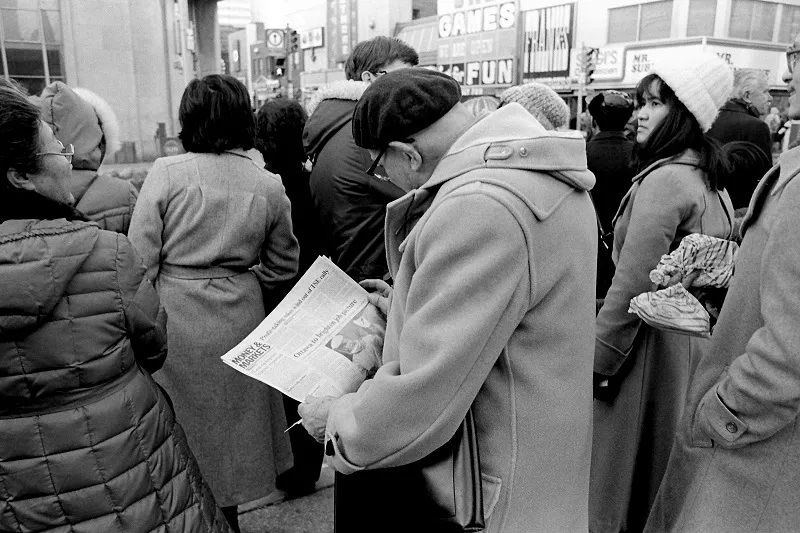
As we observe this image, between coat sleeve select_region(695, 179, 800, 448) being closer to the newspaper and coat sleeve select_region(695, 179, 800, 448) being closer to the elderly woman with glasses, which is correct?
the newspaper

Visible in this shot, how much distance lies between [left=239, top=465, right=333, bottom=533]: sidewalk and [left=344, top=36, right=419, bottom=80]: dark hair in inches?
84.9

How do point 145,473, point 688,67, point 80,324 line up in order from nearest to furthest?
point 80,324, point 145,473, point 688,67

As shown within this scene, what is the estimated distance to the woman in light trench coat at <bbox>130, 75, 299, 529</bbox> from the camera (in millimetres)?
2570

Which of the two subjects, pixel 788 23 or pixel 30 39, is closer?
pixel 30 39

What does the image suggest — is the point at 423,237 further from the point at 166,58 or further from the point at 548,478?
the point at 166,58

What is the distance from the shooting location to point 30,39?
14.3 meters

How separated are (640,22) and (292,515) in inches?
1058

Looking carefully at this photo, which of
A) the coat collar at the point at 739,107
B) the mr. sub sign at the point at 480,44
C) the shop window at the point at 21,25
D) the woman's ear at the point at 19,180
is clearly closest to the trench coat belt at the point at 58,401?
the woman's ear at the point at 19,180

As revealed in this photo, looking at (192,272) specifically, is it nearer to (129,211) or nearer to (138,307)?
(129,211)

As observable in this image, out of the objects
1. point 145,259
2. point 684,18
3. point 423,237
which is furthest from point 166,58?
point 684,18

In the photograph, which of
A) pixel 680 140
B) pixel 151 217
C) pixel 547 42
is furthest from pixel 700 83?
pixel 547 42

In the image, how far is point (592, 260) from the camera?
143 centimetres

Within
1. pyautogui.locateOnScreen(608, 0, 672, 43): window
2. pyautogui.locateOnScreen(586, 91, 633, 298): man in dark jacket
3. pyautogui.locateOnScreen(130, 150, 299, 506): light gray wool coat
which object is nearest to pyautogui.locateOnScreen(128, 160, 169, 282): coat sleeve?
pyautogui.locateOnScreen(130, 150, 299, 506): light gray wool coat

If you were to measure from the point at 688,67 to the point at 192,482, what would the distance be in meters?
2.37
